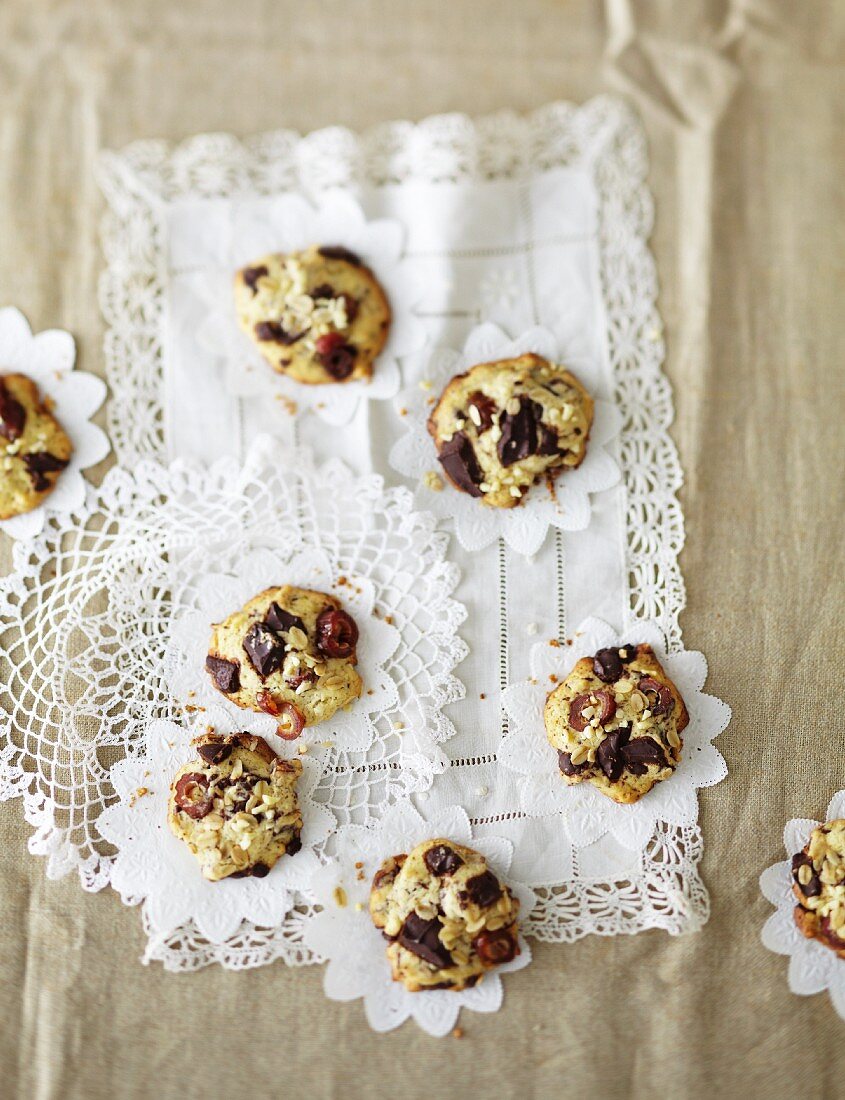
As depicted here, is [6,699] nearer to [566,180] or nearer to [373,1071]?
[373,1071]

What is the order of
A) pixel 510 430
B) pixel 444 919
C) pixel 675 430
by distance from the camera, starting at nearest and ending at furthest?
pixel 444 919 → pixel 510 430 → pixel 675 430

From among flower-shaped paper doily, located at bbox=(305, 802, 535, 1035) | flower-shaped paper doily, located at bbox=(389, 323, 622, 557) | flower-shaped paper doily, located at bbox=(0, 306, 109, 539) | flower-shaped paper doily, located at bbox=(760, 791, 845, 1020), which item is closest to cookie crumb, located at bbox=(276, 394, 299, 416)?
flower-shaped paper doily, located at bbox=(389, 323, 622, 557)

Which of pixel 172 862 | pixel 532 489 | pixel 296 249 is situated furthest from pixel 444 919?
pixel 296 249

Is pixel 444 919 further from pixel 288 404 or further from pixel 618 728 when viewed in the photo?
pixel 288 404

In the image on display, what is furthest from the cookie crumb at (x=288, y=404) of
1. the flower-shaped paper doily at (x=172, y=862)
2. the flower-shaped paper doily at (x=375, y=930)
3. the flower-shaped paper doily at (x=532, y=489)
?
the flower-shaped paper doily at (x=375, y=930)

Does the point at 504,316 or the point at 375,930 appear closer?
the point at 375,930

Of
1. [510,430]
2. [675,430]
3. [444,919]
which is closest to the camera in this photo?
[444,919]

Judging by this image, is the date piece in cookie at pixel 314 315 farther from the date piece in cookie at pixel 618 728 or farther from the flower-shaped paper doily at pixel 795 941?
the flower-shaped paper doily at pixel 795 941
